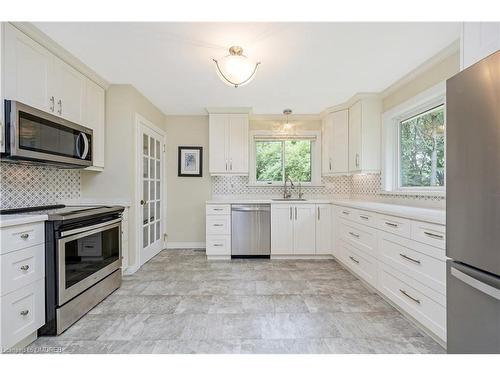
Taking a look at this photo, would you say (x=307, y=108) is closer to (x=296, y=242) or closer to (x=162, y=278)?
(x=296, y=242)

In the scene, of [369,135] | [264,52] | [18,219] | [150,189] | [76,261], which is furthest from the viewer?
[150,189]

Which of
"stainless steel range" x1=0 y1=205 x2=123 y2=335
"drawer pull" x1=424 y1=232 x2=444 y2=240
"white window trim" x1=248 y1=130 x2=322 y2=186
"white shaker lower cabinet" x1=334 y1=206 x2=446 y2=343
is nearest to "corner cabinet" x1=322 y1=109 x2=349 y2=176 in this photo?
"white window trim" x1=248 y1=130 x2=322 y2=186

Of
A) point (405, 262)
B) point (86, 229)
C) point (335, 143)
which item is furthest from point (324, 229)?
point (86, 229)

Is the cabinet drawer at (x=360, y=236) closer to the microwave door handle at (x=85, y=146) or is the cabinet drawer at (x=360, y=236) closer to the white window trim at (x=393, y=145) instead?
the white window trim at (x=393, y=145)

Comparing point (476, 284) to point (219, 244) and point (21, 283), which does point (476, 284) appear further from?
point (219, 244)

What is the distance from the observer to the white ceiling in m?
2.08

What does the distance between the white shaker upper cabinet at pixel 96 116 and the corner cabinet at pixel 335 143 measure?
3.22 m

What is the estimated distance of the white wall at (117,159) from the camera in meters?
3.20

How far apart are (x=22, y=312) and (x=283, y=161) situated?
3.80 metres

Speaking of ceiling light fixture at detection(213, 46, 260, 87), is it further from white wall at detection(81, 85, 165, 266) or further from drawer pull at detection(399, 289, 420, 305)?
drawer pull at detection(399, 289, 420, 305)

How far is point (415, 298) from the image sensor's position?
2.03 m

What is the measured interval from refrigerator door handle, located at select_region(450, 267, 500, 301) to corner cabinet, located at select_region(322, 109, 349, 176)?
290 centimetres
